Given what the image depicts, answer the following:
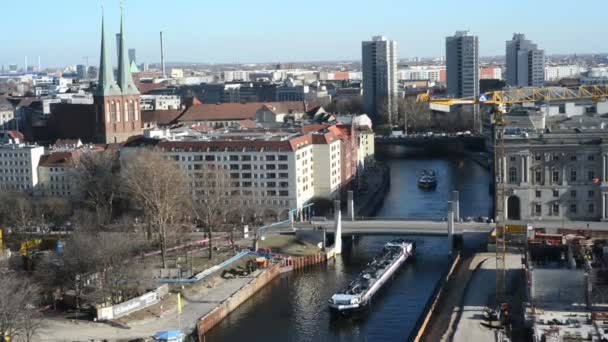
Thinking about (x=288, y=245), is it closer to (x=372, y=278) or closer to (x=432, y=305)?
(x=372, y=278)

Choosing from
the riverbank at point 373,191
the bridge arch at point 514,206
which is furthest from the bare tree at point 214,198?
the bridge arch at point 514,206

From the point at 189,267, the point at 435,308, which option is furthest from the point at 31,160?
the point at 435,308

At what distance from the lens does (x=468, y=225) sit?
129 ft

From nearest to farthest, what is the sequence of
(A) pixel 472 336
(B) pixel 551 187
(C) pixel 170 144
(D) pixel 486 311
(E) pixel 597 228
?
(A) pixel 472 336 < (D) pixel 486 311 < (E) pixel 597 228 < (B) pixel 551 187 < (C) pixel 170 144

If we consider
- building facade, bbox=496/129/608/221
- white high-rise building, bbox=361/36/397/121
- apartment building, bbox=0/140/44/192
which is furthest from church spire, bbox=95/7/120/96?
white high-rise building, bbox=361/36/397/121

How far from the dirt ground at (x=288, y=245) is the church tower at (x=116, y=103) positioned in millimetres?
23613

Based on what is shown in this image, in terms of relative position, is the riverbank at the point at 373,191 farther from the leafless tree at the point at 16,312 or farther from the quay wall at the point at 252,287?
the leafless tree at the point at 16,312

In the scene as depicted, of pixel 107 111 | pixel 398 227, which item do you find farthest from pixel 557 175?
pixel 107 111

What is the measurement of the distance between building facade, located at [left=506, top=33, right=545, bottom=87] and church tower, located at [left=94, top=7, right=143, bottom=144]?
69681 mm

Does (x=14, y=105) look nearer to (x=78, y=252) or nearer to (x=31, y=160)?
(x=31, y=160)

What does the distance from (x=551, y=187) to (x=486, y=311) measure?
564 inches

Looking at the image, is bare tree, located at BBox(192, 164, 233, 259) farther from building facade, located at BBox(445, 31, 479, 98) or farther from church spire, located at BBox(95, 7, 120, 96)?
building facade, located at BBox(445, 31, 479, 98)

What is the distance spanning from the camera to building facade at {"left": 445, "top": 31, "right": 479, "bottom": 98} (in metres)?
108

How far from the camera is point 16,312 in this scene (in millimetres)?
25812
